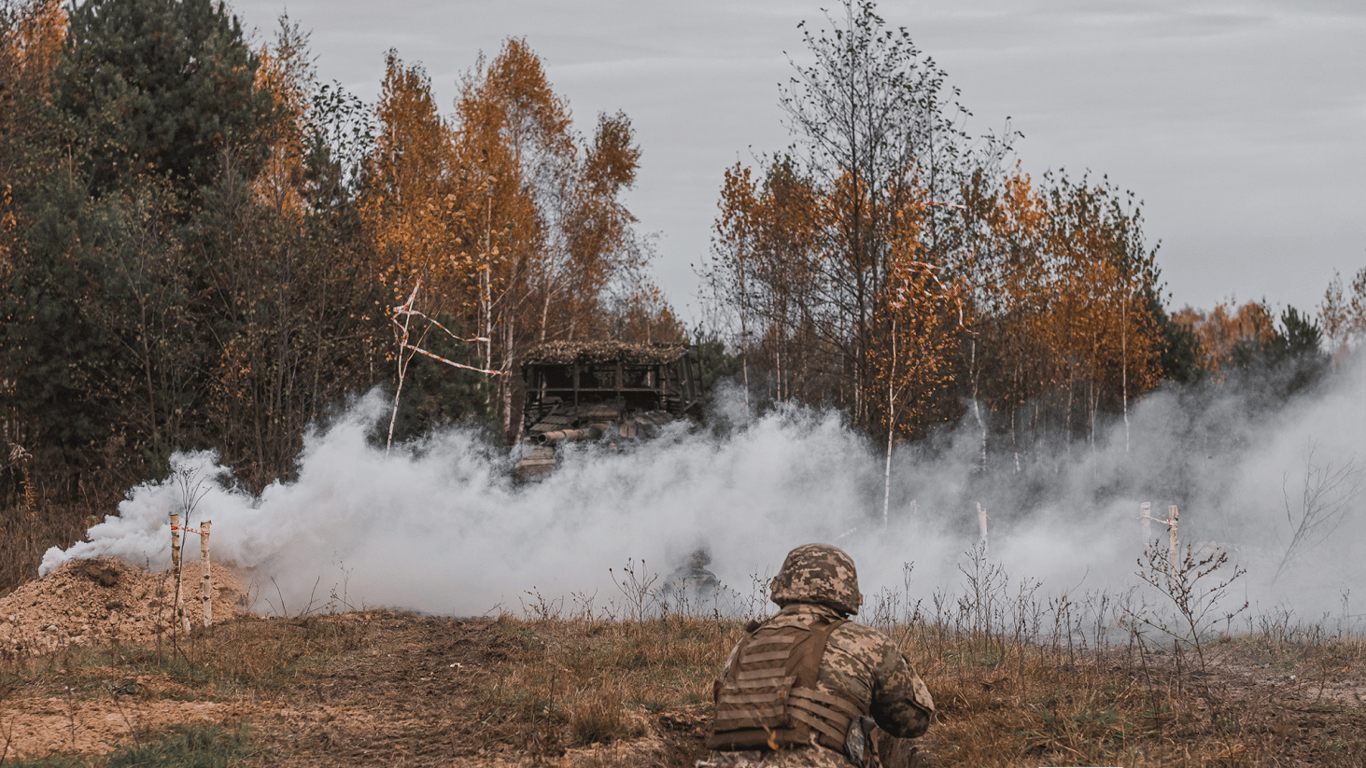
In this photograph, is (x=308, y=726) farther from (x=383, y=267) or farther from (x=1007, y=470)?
(x=1007, y=470)

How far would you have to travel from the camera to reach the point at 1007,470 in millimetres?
25656

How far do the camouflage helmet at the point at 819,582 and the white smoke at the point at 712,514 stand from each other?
27.2 feet

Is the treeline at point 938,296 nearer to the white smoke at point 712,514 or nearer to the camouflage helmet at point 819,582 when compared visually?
the white smoke at point 712,514

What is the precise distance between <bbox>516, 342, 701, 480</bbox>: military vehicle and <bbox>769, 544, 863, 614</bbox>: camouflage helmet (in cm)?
1615

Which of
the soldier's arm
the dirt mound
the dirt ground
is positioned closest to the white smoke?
the dirt mound

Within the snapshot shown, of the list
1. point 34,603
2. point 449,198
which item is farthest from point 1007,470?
point 34,603

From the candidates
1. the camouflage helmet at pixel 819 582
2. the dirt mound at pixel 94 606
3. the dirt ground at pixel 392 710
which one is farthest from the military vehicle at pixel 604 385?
the camouflage helmet at pixel 819 582

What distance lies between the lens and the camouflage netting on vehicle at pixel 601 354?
22.0 meters

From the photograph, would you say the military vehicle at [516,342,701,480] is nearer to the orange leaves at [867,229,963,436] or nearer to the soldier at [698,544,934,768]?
the orange leaves at [867,229,963,436]

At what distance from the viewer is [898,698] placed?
178 inches

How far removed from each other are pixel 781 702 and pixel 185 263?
1566cm

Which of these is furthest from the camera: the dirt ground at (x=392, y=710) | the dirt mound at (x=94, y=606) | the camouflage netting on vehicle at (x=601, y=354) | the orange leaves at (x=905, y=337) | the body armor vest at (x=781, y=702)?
the camouflage netting on vehicle at (x=601, y=354)

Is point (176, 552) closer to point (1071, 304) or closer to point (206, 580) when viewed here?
point (206, 580)

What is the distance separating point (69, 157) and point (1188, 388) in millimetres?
27210
